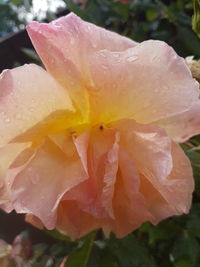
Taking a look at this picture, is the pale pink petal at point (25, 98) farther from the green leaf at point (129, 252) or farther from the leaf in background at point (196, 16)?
the green leaf at point (129, 252)

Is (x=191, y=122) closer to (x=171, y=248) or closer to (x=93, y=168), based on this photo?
(x=93, y=168)

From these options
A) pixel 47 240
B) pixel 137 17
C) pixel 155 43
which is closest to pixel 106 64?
pixel 155 43

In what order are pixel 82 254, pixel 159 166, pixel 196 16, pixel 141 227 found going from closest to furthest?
pixel 159 166
pixel 196 16
pixel 82 254
pixel 141 227

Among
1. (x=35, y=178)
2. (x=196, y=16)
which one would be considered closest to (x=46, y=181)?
(x=35, y=178)

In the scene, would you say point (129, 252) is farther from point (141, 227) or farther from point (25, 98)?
point (25, 98)

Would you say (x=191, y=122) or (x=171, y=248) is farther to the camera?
(x=171, y=248)

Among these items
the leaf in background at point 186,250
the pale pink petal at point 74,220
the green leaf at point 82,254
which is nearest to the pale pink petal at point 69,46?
the pale pink petal at point 74,220

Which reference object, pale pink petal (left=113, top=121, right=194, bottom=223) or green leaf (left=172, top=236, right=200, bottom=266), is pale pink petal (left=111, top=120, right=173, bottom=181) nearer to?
pale pink petal (left=113, top=121, right=194, bottom=223)
